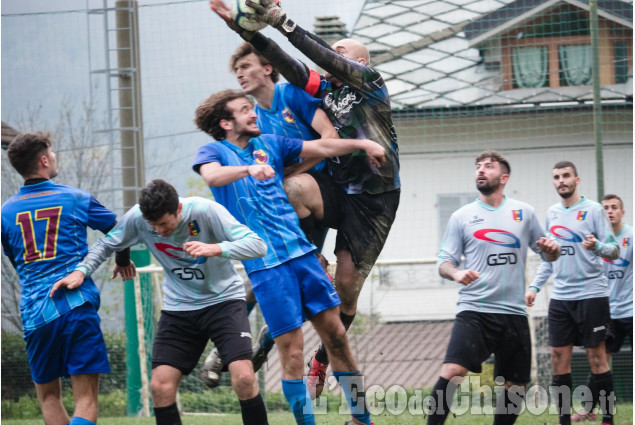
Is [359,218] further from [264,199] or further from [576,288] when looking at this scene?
[576,288]

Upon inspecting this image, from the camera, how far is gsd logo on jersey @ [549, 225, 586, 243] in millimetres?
7137

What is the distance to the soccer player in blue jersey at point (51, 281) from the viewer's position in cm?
490

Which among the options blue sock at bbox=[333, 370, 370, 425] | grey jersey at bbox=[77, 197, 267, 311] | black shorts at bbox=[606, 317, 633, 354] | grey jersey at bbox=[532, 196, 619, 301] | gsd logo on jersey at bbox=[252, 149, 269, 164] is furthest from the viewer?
black shorts at bbox=[606, 317, 633, 354]

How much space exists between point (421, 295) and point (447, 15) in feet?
13.3

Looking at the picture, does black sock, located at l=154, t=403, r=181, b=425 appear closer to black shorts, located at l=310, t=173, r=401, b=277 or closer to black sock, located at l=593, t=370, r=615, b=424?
black shorts, located at l=310, t=173, r=401, b=277

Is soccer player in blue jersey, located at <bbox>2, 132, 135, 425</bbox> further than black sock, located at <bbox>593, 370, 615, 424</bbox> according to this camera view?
No

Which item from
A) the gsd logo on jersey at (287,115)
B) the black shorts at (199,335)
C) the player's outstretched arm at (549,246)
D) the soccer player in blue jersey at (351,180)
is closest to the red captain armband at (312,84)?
the soccer player in blue jersey at (351,180)

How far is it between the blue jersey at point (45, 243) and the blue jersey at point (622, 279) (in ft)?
16.9

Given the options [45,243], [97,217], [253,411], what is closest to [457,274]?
[253,411]

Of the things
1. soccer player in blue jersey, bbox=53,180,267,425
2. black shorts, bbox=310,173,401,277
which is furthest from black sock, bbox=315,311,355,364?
soccer player in blue jersey, bbox=53,180,267,425

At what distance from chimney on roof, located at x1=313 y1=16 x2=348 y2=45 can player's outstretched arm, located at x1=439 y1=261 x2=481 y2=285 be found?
495 centimetres

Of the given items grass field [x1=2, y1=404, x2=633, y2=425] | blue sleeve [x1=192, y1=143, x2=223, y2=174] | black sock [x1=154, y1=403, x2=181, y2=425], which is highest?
blue sleeve [x1=192, y1=143, x2=223, y2=174]

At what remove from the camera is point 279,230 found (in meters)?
4.83

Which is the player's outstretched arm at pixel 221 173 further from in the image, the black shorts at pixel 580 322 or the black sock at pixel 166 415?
the black shorts at pixel 580 322
